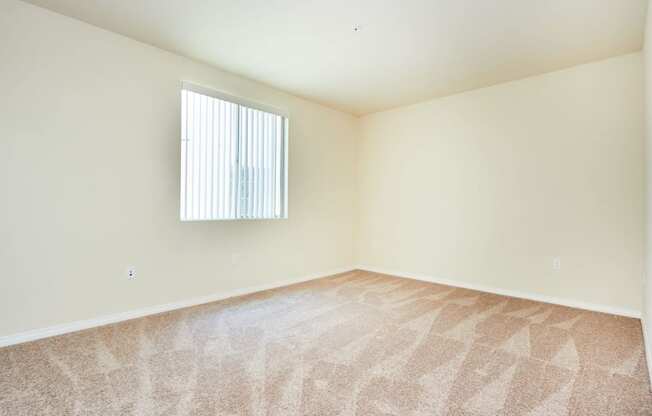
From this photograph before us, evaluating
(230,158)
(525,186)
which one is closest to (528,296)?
(525,186)

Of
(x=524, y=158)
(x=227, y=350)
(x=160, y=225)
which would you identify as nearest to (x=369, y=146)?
(x=524, y=158)

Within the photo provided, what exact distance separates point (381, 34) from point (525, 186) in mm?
2355

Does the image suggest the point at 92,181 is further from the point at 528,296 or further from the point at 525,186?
the point at 528,296

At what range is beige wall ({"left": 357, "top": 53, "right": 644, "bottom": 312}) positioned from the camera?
3.19m

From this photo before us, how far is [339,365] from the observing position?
2.12 meters

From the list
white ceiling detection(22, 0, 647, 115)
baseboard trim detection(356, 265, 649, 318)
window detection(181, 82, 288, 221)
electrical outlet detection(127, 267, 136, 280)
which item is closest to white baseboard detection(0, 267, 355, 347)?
electrical outlet detection(127, 267, 136, 280)

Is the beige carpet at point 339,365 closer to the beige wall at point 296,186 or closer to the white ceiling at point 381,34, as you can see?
the beige wall at point 296,186

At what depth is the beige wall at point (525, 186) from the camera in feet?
10.5

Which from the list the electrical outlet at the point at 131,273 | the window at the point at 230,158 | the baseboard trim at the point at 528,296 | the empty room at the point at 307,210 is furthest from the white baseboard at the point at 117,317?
the baseboard trim at the point at 528,296

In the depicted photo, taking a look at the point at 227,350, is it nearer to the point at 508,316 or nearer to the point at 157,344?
the point at 157,344

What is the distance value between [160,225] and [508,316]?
11.2 feet

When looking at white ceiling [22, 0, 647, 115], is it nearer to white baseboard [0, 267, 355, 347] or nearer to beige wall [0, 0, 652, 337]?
beige wall [0, 0, 652, 337]

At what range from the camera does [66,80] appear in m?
2.63

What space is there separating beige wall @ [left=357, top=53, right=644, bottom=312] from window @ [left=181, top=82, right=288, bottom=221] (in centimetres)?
174
